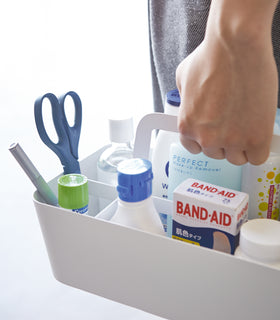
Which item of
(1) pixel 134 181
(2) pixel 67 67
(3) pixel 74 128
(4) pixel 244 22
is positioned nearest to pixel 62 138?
(3) pixel 74 128

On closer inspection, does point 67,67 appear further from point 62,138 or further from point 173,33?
point 62,138

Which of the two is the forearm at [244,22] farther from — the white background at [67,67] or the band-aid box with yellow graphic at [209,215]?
the white background at [67,67]

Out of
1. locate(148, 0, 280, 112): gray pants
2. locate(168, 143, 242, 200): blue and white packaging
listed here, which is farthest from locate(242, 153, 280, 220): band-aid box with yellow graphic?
locate(148, 0, 280, 112): gray pants

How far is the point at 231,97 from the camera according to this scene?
327mm

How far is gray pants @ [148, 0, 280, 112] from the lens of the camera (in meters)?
0.52

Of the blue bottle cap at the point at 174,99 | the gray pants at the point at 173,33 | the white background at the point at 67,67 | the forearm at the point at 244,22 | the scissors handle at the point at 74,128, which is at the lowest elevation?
the white background at the point at 67,67

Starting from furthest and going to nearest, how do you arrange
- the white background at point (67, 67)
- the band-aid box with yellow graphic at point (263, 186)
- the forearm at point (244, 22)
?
the white background at point (67, 67) → the band-aid box with yellow graphic at point (263, 186) → the forearm at point (244, 22)

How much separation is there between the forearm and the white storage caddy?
9 cm

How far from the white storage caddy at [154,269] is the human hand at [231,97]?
0.05 meters

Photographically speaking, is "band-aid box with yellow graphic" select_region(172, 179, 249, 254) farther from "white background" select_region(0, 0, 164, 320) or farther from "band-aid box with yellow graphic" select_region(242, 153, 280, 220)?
"white background" select_region(0, 0, 164, 320)

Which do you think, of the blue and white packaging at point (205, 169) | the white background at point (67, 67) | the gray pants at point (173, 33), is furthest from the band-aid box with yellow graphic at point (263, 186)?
the white background at point (67, 67)

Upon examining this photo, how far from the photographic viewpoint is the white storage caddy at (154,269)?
1.15 ft

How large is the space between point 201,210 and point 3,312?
0.35 meters

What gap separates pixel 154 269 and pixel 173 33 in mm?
304
